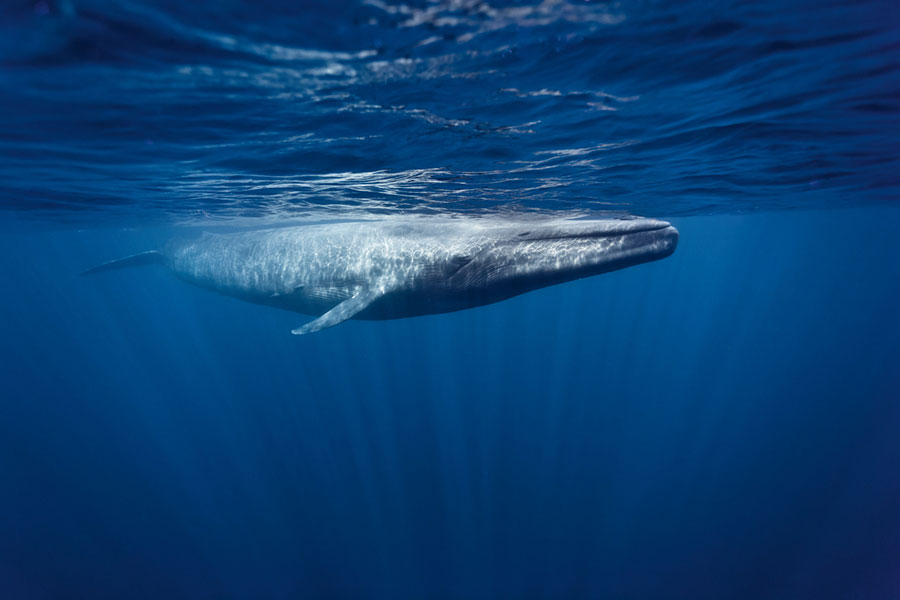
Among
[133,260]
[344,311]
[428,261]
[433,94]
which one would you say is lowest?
[344,311]

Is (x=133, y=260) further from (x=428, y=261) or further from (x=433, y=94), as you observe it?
(x=433, y=94)

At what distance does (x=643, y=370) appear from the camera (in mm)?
53312

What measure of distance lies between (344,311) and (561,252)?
13.0 feet

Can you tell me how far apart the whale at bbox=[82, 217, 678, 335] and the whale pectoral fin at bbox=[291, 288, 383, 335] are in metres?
0.02

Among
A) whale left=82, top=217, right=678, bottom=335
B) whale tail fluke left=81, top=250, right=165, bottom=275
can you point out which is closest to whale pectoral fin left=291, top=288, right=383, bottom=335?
whale left=82, top=217, right=678, bottom=335

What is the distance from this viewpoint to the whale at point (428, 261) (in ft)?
23.8

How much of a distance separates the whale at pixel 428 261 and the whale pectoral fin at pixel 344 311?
0.8 inches

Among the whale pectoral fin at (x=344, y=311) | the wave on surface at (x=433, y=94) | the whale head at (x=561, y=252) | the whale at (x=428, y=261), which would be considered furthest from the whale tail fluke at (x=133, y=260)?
the whale head at (x=561, y=252)

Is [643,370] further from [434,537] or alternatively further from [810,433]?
[434,537]

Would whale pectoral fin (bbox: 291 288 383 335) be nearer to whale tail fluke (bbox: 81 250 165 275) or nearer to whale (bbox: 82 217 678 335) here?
whale (bbox: 82 217 678 335)

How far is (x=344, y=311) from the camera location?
7.92 m

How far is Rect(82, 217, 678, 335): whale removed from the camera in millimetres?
7246

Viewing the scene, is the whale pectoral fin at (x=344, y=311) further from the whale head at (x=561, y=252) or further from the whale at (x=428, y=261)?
the whale head at (x=561, y=252)

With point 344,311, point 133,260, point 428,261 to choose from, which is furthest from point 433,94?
point 133,260
